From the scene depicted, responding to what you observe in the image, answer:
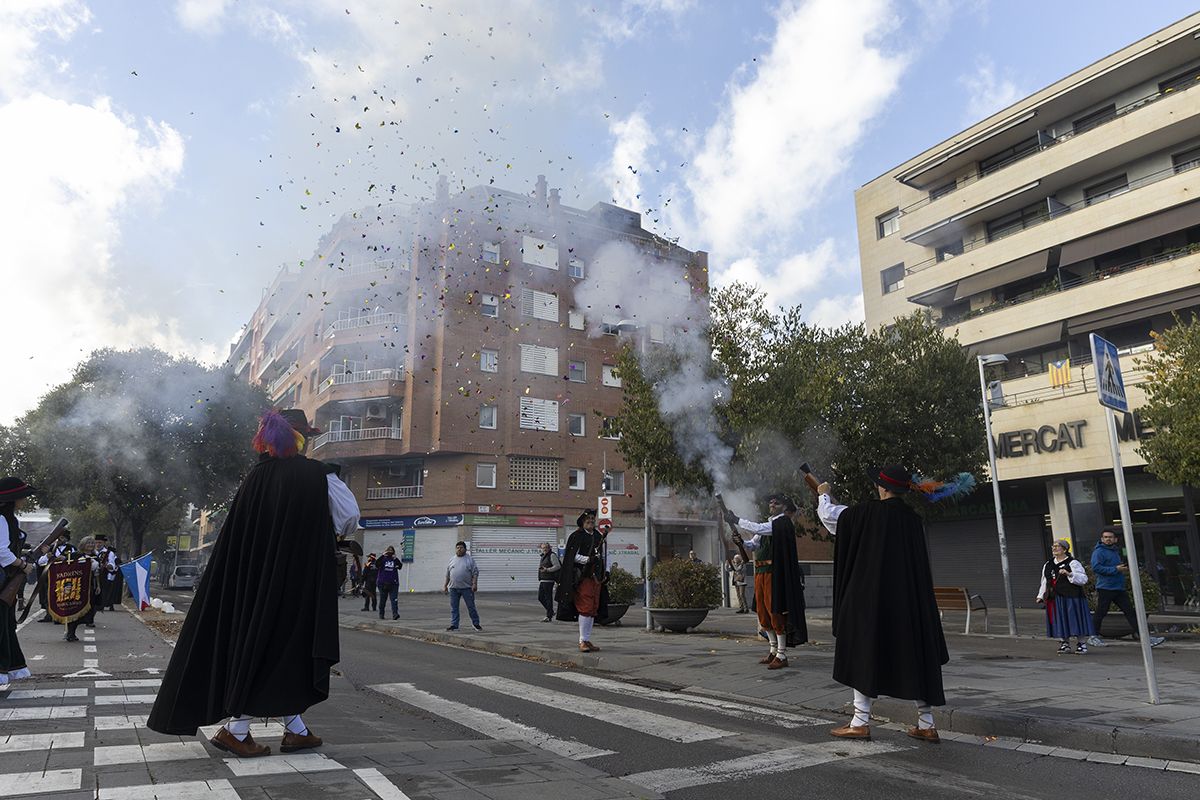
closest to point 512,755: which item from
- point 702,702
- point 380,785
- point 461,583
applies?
point 380,785

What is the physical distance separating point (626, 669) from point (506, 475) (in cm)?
2768

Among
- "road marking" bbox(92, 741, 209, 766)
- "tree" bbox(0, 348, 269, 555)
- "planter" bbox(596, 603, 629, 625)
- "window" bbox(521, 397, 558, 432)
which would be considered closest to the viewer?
"road marking" bbox(92, 741, 209, 766)

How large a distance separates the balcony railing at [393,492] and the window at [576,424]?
7489 mm

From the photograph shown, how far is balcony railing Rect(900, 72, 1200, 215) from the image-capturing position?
21.4 m

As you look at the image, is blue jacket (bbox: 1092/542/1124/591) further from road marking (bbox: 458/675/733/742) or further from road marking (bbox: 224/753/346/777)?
road marking (bbox: 224/753/346/777)

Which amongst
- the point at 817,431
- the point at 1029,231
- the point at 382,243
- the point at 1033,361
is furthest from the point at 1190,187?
the point at 382,243

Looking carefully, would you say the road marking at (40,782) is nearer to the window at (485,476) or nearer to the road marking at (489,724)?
the road marking at (489,724)

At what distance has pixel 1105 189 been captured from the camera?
23.3 metres

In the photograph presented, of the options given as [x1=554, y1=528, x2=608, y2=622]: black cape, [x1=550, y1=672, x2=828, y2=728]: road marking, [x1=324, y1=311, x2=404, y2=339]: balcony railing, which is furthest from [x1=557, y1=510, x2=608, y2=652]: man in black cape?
[x1=324, y1=311, x2=404, y2=339]: balcony railing

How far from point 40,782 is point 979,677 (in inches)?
294

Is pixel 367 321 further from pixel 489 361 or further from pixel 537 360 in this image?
pixel 537 360

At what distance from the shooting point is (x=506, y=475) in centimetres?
3606

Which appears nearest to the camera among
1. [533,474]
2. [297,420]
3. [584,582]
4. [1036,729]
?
[297,420]

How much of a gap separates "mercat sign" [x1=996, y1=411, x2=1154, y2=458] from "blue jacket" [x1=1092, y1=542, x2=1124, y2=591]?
1001cm
